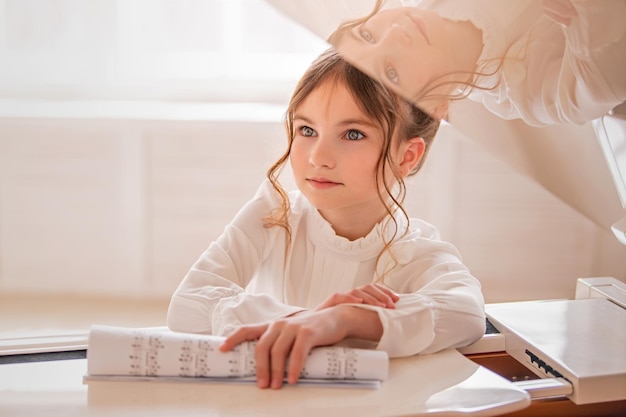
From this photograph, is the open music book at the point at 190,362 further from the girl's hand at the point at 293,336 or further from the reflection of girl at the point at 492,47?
the reflection of girl at the point at 492,47

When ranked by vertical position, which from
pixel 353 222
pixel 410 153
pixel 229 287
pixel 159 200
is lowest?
pixel 229 287

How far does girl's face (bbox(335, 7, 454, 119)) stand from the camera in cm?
101

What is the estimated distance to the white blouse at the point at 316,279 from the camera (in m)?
1.11

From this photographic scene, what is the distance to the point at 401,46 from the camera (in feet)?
3.34

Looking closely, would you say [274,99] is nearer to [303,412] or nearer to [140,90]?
[140,90]

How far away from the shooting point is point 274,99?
9.05 ft

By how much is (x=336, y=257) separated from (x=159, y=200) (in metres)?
1.30

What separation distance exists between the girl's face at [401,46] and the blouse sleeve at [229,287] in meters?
0.37

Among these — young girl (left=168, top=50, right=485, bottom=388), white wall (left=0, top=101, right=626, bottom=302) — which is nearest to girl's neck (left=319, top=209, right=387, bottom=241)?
young girl (left=168, top=50, right=485, bottom=388)

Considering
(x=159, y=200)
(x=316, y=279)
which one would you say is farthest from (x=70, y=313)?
(x=316, y=279)

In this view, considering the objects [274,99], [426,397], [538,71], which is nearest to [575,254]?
[274,99]

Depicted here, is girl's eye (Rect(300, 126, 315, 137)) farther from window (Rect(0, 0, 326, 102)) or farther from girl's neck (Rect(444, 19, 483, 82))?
window (Rect(0, 0, 326, 102))

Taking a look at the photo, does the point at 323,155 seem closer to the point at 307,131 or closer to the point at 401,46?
the point at 307,131

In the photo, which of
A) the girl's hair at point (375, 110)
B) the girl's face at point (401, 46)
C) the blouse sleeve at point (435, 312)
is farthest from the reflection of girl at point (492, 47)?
the blouse sleeve at point (435, 312)
